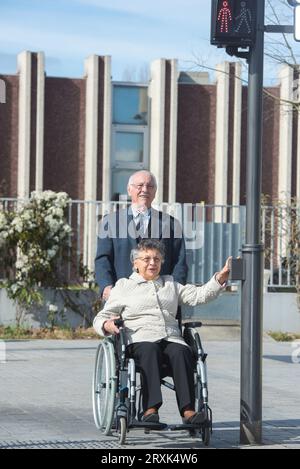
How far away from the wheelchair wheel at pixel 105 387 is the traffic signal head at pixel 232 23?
2344mm

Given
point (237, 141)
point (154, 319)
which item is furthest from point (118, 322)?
point (237, 141)

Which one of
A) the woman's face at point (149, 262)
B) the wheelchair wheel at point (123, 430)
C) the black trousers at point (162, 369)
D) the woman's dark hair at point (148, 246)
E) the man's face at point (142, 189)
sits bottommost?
the wheelchair wheel at point (123, 430)

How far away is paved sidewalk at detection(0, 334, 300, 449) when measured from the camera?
318 inches

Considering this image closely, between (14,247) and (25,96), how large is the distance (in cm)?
2686

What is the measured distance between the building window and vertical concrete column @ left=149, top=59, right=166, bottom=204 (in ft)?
1.43

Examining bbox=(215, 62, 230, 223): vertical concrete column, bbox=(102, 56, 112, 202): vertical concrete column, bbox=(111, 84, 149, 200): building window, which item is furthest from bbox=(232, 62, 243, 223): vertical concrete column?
bbox=(102, 56, 112, 202): vertical concrete column

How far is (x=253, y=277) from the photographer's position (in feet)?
26.4

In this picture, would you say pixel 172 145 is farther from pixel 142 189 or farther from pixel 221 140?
pixel 142 189

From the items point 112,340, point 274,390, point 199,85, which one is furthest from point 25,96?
point 112,340

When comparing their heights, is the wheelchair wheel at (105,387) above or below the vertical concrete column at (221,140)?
below

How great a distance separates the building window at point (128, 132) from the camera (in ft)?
149

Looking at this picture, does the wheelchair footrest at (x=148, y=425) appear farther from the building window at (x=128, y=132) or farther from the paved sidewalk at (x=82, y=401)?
the building window at (x=128, y=132)

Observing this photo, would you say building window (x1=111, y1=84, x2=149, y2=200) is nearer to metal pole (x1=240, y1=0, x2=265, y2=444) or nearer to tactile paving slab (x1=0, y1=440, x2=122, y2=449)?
metal pole (x1=240, y1=0, x2=265, y2=444)

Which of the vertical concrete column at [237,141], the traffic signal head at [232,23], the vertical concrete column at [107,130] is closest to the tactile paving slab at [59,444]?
the traffic signal head at [232,23]
